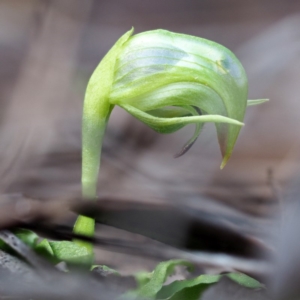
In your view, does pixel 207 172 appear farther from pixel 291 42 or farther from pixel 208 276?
pixel 208 276

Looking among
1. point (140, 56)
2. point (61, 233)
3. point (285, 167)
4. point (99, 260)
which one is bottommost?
point (99, 260)

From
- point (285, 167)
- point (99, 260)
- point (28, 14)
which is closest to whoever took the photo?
point (99, 260)

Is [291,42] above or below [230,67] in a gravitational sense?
above

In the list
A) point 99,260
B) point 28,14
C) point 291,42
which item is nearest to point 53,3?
point 28,14

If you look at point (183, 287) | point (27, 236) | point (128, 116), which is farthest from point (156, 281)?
point (128, 116)

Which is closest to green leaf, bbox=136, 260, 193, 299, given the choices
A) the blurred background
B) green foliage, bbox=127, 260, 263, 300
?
green foliage, bbox=127, 260, 263, 300

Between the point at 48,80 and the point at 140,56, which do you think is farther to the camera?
the point at 48,80

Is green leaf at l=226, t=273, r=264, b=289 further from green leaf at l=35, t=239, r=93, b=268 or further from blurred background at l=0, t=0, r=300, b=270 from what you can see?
blurred background at l=0, t=0, r=300, b=270
